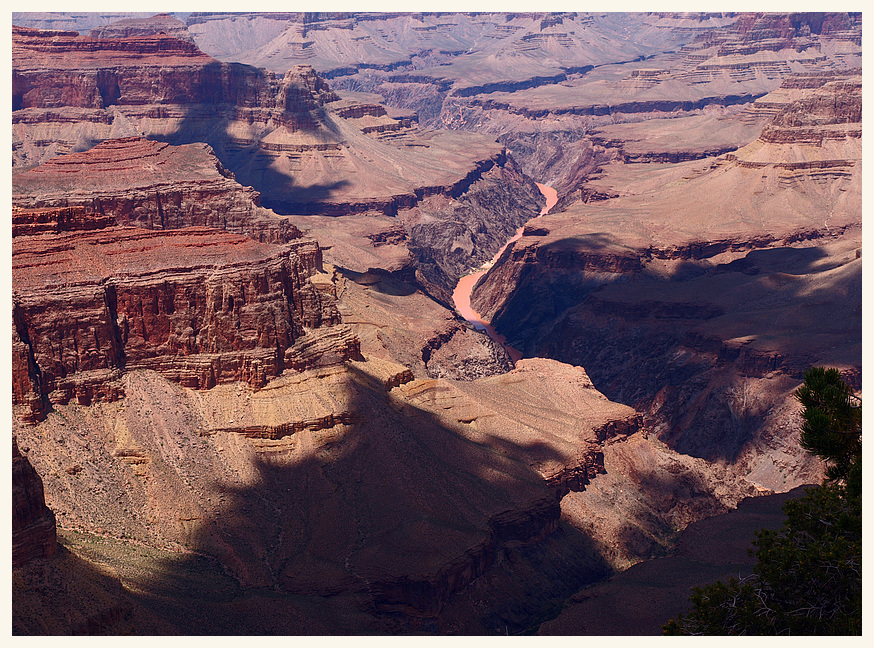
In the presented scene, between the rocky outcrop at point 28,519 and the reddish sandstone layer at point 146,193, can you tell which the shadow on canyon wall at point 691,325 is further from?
the rocky outcrop at point 28,519

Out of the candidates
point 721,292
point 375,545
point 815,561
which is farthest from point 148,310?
point 721,292

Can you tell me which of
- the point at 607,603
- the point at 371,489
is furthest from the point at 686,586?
the point at 371,489

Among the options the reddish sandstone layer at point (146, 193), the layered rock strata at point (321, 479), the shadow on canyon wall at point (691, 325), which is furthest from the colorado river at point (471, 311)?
the layered rock strata at point (321, 479)

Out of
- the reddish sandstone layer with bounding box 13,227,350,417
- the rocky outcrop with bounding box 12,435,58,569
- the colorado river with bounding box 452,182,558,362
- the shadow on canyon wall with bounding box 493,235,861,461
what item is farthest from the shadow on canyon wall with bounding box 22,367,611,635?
the colorado river with bounding box 452,182,558,362

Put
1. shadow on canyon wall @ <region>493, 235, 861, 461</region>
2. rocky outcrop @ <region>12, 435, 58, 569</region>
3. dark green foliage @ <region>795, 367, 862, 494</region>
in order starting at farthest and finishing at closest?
shadow on canyon wall @ <region>493, 235, 861, 461</region>
rocky outcrop @ <region>12, 435, 58, 569</region>
dark green foliage @ <region>795, 367, 862, 494</region>

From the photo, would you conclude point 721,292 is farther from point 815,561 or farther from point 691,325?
point 815,561

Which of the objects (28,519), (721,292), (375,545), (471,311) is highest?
(28,519)

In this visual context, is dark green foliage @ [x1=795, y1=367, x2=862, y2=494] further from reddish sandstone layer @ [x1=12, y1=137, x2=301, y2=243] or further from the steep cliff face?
reddish sandstone layer @ [x1=12, y1=137, x2=301, y2=243]
